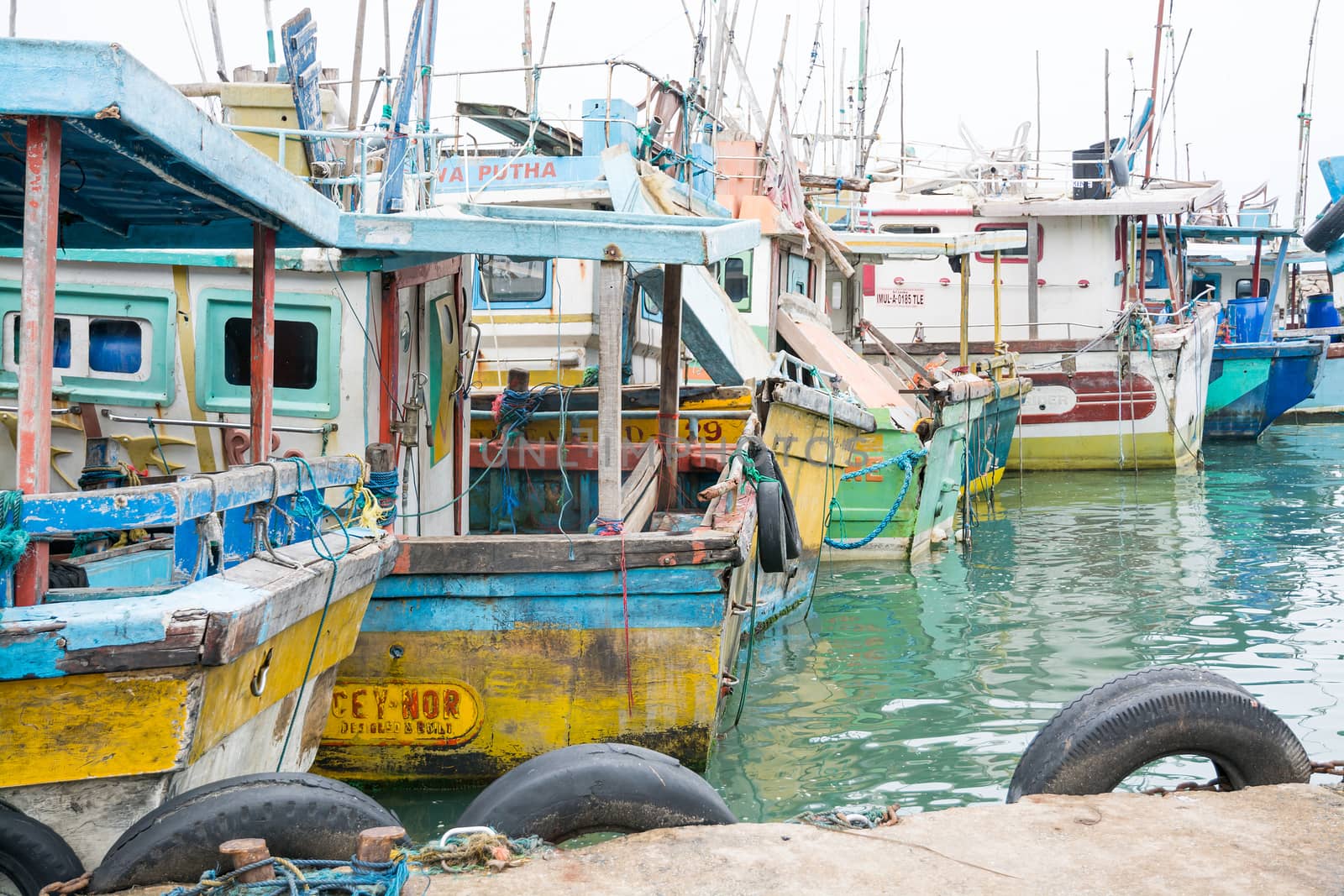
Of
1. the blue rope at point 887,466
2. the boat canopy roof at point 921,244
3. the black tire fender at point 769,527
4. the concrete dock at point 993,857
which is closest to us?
the concrete dock at point 993,857

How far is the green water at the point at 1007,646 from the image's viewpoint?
7.06 meters

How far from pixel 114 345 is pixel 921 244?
11653 mm

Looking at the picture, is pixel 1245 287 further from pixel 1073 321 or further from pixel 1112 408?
pixel 1112 408

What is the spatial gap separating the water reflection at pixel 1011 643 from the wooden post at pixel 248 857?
11.4 feet

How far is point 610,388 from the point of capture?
593cm

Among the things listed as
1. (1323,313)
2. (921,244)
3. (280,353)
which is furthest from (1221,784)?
(1323,313)

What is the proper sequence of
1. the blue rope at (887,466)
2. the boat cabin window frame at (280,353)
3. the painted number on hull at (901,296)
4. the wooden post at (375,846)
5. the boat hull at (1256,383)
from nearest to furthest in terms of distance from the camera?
1. the wooden post at (375,846)
2. the boat cabin window frame at (280,353)
3. the blue rope at (887,466)
4. the painted number on hull at (901,296)
5. the boat hull at (1256,383)

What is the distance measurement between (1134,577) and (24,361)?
11.0 meters

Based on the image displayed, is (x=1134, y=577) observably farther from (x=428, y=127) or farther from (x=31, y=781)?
(x=31, y=781)

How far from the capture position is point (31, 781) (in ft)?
12.4

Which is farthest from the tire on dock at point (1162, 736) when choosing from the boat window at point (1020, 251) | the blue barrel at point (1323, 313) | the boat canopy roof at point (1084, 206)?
the blue barrel at point (1323, 313)

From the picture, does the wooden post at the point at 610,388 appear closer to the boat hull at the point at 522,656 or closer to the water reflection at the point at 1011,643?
the boat hull at the point at 522,656

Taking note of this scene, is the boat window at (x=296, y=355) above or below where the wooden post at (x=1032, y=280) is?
below

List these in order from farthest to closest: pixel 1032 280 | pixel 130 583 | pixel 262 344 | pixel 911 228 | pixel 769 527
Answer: pixel 911 228, pixel 1032 280, pixel 769 527, pixel 262 344, pixel 130 583
